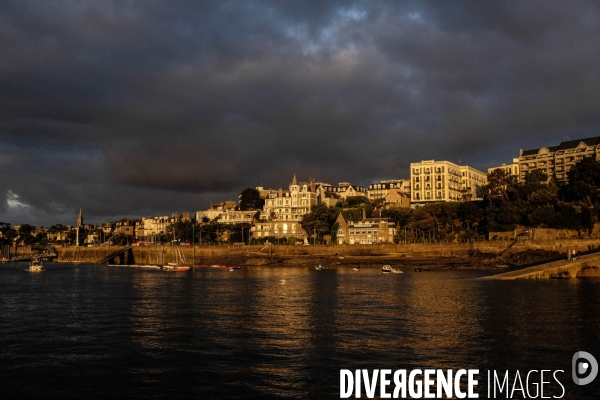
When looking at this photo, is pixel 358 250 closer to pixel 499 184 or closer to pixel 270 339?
pixel 499 184

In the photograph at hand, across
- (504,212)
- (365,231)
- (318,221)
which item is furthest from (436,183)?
(504,212)

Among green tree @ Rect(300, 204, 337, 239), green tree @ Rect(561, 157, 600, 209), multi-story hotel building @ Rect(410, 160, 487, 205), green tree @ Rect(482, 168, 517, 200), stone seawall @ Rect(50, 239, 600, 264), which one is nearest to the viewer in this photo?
stone seawall @ Rect(50, 239, 600, 264)

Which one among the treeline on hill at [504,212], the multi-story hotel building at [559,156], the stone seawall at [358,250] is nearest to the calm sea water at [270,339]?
the stone seawall at [358,250]

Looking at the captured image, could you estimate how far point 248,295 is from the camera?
217 ft

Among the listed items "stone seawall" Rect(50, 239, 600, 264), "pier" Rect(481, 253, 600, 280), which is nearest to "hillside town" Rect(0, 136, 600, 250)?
"stone seawall" Rect(50, 239, 600, 264)

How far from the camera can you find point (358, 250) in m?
145

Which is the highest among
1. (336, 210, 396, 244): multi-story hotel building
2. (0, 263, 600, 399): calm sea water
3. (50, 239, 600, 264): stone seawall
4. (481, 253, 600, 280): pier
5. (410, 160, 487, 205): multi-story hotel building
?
(410, 160, 487, 205): multi-story hotel building

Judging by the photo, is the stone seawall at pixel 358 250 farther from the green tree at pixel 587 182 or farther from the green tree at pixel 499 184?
the green tree at pixel 499 184

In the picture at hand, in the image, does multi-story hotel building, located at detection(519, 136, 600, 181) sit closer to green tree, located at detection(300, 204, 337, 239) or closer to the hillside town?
the hillside town

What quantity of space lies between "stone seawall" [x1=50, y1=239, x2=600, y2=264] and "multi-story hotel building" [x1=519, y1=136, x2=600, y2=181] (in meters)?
60.0

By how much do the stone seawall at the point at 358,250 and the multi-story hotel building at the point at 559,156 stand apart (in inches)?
2363

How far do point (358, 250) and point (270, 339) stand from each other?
10902 centimetres

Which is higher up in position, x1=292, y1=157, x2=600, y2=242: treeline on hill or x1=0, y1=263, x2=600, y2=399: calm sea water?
x1=292, y1=157, x2=600, y2=242: treeline on hill

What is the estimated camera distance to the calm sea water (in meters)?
27.1
